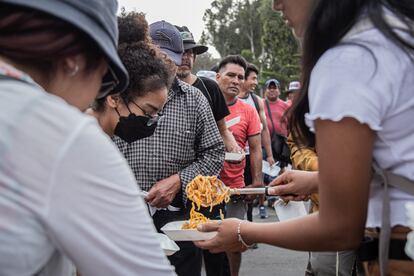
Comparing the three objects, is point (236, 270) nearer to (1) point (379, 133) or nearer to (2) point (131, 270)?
(1) point (379, 133)

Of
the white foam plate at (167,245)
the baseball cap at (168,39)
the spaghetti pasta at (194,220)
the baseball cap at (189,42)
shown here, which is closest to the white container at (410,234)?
the white foam plate at (167,245)

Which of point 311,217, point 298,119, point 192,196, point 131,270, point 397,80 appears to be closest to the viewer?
point 131,270

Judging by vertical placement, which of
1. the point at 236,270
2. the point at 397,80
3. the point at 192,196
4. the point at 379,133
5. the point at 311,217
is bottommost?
the point at 236,270

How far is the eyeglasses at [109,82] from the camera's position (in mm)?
1225

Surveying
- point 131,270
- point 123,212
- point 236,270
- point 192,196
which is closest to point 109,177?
point 123,212

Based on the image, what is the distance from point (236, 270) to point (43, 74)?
4.08 m

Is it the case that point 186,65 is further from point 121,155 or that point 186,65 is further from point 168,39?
point 121,155

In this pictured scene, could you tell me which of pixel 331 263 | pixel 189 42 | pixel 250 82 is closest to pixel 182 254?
pixel 331 263

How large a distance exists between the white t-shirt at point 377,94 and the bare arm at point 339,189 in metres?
0.04

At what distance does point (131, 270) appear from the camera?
3.24 feet

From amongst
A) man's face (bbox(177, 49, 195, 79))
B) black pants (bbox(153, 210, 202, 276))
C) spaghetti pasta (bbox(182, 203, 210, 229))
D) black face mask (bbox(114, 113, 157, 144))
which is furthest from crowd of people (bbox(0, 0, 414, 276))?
man's face (bbox(177, 49, 195, 79))

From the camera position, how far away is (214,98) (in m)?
4.25

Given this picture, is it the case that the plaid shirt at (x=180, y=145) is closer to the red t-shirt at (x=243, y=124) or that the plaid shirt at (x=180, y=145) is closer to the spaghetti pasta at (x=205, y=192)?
the spaghetti pasta at (x=205, y=192)

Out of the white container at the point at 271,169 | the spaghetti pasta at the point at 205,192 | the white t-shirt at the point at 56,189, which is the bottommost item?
the white container at the point at 271,169
